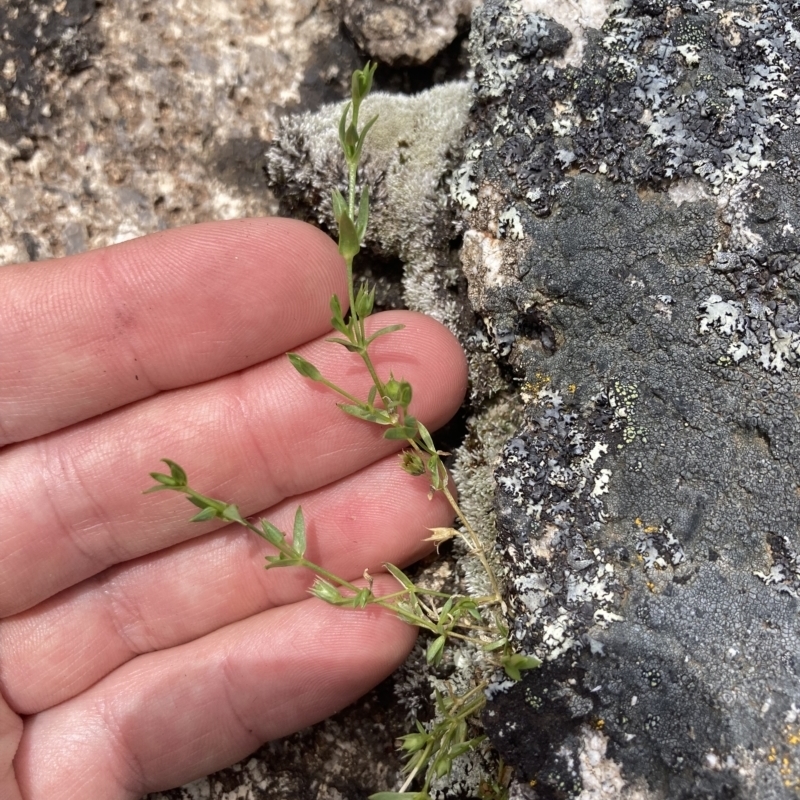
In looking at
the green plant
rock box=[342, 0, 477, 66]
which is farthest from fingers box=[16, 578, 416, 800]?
rock box=[342, 0, 477, 66]

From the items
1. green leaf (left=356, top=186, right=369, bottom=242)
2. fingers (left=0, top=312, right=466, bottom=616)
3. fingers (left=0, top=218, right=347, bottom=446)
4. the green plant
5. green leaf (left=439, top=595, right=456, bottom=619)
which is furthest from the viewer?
fingers (left=0, top=312, right=466, bottom=616)

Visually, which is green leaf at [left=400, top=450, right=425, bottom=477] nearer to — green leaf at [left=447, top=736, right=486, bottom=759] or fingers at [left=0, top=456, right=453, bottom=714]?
fingers at [left=0, top=456, right=453, bottom=714]

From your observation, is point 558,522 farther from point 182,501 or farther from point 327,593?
point 182,501

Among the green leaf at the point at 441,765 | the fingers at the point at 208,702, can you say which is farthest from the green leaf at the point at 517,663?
the fingers at the point at 208,702

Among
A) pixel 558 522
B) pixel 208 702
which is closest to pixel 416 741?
pixel 558 522

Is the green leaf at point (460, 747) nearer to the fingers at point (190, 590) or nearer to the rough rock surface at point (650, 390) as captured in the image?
the rough rock surface at point (650, 390)

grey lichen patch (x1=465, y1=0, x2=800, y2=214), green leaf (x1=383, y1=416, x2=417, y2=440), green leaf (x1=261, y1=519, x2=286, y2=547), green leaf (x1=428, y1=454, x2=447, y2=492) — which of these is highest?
grey lichen patch (x1=465, y1=0, x2=800, y2=214)
